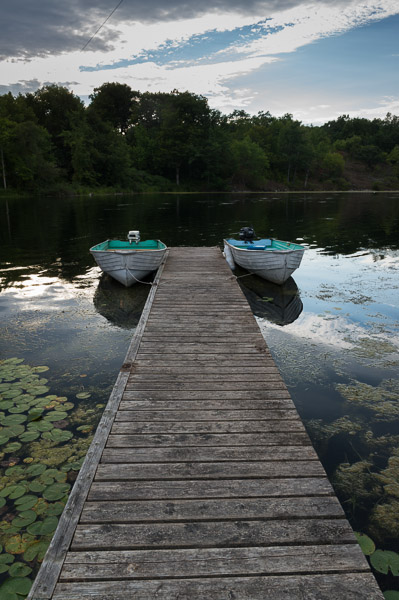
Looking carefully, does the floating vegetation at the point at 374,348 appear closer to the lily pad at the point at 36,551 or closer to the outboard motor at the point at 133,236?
the lily pad at the point at 36,551

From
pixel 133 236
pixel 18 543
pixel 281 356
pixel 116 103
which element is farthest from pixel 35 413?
pixel 116 103

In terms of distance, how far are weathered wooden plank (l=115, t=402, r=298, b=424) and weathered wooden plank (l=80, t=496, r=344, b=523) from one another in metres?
1.24

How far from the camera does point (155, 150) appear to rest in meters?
79.2

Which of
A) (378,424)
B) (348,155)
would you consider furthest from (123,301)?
(348,155)

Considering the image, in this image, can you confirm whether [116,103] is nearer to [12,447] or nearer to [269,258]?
[269,258]

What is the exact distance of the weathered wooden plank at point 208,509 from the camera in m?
2.95

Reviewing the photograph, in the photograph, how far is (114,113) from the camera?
89375 mm

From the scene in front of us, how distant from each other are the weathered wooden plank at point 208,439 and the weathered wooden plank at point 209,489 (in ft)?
1.76

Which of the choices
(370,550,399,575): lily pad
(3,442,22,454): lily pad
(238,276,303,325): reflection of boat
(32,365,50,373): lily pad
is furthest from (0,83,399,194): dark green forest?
(370,550,399,575): lily pad

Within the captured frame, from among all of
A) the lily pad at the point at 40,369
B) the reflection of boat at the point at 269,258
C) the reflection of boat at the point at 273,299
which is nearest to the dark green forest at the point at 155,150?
the reflection of boat at the point at 269,258

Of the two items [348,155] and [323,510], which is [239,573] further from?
[348,155]

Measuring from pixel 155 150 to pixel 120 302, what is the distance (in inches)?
2950

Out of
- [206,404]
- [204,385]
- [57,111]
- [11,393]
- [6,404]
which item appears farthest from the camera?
[57,111]

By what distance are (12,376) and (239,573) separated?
5318 millimetres
